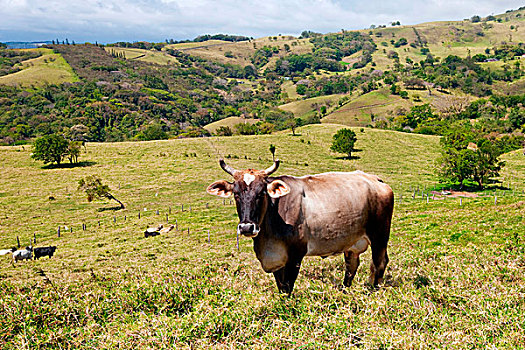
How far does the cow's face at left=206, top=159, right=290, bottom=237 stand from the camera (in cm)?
648

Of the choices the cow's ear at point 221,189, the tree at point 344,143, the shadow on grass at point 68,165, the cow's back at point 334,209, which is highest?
the cow's ear at point 221,189

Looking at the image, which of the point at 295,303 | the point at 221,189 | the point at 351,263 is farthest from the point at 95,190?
the point at 295,303

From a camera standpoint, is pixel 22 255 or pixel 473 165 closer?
pixel 22 255

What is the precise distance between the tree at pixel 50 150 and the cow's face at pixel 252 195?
68.2 m

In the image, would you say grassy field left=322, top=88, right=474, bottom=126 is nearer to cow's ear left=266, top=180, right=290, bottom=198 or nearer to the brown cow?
the brown cow

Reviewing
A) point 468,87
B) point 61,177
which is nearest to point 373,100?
point 468,87

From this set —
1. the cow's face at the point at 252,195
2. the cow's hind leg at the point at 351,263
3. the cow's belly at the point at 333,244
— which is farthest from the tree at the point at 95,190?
the cow's face at the point at 252,195

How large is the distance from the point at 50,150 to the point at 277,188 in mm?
68427

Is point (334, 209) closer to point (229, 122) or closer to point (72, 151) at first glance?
point (72, 151)

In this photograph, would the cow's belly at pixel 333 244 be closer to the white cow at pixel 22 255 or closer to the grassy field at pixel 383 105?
the white cow at pixel 22 255

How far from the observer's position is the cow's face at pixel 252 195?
6.48 m

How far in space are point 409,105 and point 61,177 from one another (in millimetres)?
147514

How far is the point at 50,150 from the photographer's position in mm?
63188

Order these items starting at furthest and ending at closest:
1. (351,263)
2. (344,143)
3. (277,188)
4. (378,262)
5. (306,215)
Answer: (344,143) < (351,263) < (378,262) < (306,215) < (277,188)
